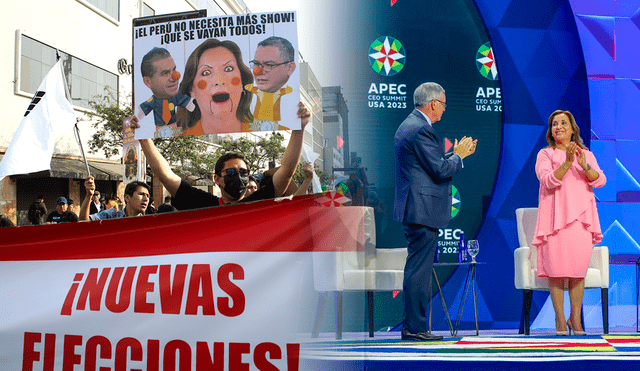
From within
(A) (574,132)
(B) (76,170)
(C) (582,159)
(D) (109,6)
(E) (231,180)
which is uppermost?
(D) (109,6)

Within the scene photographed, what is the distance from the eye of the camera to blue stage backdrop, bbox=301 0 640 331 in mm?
4840

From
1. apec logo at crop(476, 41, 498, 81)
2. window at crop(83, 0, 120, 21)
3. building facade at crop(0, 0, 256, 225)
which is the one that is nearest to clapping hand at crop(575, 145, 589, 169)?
apec logo at crop(476, 41, 498, 81)

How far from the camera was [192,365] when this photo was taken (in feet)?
6.79

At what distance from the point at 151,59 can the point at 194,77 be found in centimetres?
46

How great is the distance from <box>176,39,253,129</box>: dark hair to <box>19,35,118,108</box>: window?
11209mm

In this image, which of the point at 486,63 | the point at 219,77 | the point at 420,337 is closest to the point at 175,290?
the point at 420,337

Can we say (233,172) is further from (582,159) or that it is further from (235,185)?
(582,159)

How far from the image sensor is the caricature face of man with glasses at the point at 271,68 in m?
5.29

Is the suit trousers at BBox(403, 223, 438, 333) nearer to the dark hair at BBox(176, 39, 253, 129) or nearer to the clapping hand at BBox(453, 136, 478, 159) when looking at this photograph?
the clapping hand at BBox(453, 136, 478, 159)

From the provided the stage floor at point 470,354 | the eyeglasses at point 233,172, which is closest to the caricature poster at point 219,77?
the eyeglasses at point 233,172

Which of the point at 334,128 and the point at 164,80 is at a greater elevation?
the point at 164,80

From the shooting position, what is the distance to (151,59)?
5.77m

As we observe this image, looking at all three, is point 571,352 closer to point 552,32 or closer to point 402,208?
point 402,208

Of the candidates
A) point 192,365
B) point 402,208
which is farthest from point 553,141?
point 192,365
